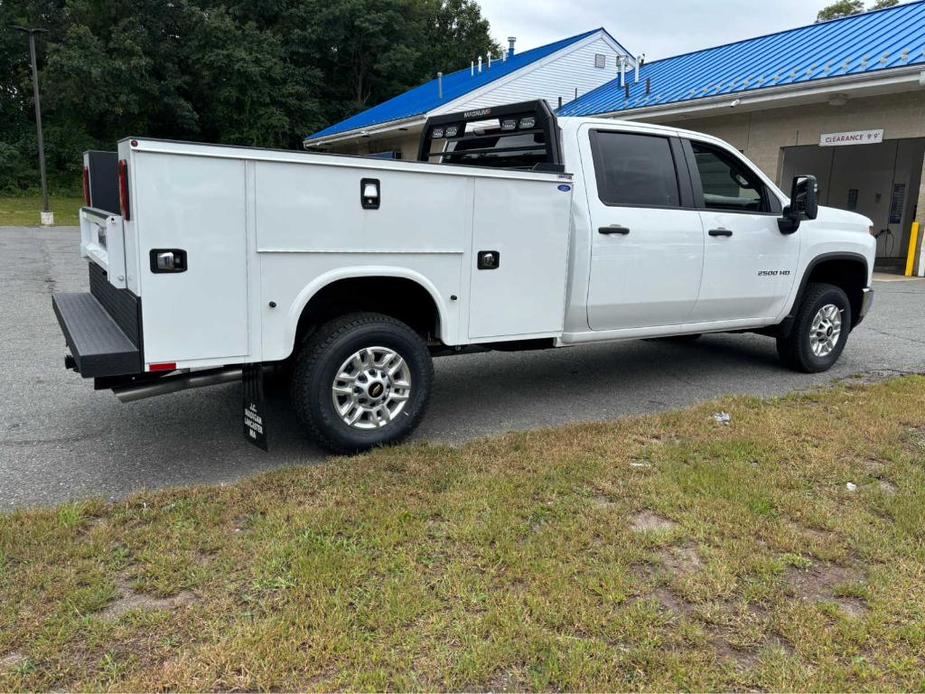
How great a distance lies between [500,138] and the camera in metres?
5.92

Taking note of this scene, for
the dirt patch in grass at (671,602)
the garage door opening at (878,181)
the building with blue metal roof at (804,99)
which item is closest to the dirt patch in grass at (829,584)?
the dirt patch in grass at (671,602)

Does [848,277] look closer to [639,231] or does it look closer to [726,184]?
[726,184]

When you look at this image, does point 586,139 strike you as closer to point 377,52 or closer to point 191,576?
point 191,576

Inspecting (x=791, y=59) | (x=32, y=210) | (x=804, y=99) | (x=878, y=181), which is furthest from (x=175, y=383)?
(x=32, y=210)

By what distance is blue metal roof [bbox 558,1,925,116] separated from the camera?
14.7 metres

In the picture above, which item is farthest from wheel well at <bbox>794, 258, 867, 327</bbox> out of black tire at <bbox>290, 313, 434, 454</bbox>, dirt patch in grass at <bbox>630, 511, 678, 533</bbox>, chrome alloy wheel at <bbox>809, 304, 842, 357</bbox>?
black tire at <bbox>290, 313, 434, 454</bbox>

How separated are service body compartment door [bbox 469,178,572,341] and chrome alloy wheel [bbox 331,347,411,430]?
0.59 metres

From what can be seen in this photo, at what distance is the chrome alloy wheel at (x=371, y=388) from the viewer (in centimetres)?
444

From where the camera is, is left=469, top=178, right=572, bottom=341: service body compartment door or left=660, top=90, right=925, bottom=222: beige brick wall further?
left=660, top=90, right=925, bottom=222: beige brick wall

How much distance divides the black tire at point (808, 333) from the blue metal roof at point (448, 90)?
20354 mm

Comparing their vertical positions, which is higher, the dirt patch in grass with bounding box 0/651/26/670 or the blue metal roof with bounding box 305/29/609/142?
the blue metal roof with bounding box 305/29/609/142

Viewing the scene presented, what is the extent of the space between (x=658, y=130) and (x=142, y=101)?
42468mm

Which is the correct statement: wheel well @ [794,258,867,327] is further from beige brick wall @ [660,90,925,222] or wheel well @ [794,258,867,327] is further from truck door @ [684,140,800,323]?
beige brick wall @ [660,90,925,222]

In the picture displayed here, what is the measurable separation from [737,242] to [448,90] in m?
25.3
